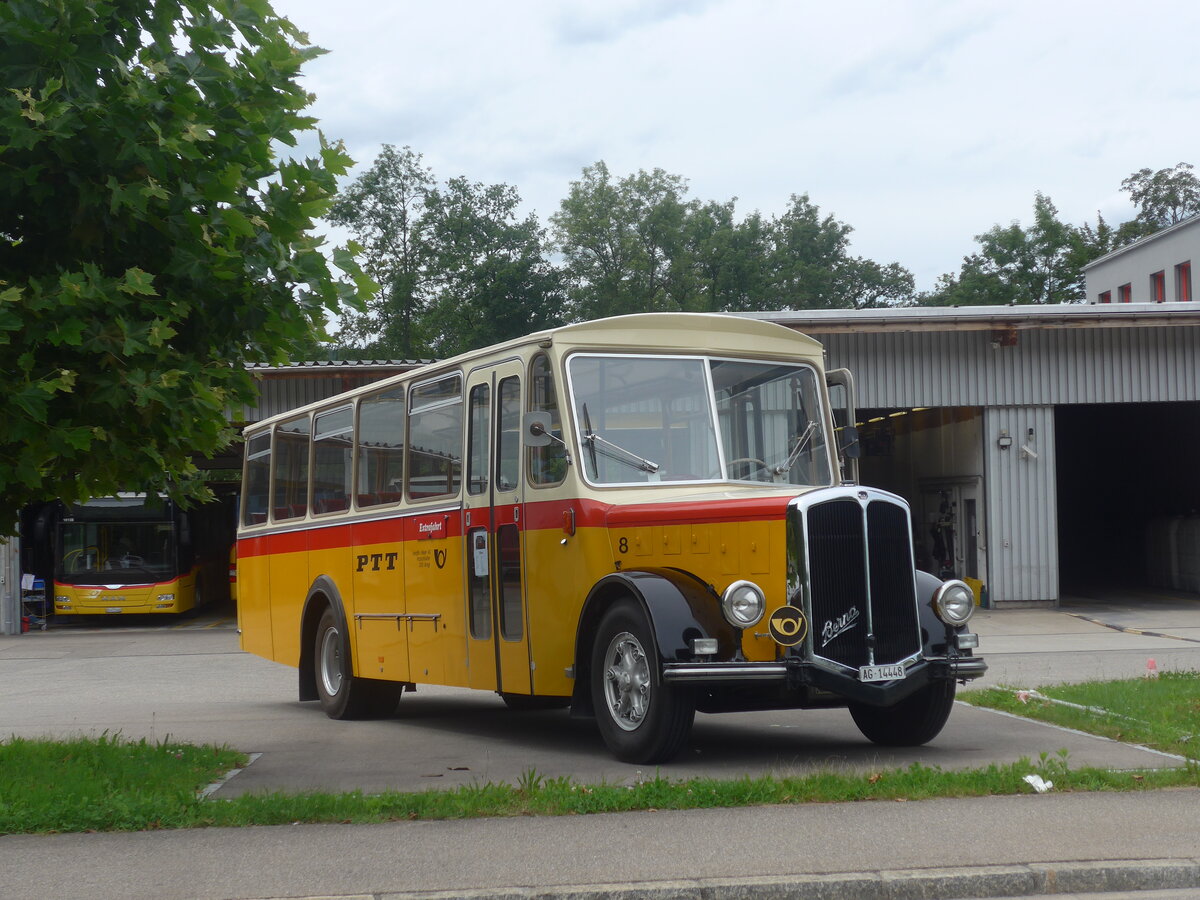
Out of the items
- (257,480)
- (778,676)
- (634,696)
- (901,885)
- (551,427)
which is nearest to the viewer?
(901,885)

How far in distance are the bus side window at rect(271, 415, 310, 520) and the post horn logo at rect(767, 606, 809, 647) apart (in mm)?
7181

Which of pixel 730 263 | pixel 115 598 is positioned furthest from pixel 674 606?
pixel 730 263

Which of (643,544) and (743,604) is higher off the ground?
(643,544)

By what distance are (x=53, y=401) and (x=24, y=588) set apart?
2523 cm

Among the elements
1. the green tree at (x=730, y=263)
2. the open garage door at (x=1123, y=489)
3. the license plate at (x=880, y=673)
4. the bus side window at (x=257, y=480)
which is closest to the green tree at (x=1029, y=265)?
the green tree at (x=730, y=263)

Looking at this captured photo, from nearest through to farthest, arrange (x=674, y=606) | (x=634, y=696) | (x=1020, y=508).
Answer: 1. (x=674, y=606)
2. (x=634, y=696)
3. (x=1020, y=508)

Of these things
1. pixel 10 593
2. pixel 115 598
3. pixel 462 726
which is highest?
pixel 10 593

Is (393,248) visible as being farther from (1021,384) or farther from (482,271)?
(1021,384)

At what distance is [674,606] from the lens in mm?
8938

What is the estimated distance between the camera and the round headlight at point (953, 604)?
9469 millimetres

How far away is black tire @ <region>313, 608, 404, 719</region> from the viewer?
13666mm

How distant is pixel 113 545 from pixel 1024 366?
65.2 ft

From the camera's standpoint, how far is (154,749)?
10.1 metres

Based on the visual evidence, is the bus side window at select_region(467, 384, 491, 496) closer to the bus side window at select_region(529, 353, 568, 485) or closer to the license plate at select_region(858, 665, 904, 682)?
the bus side window at select_region(529, 353, 568, 485)
